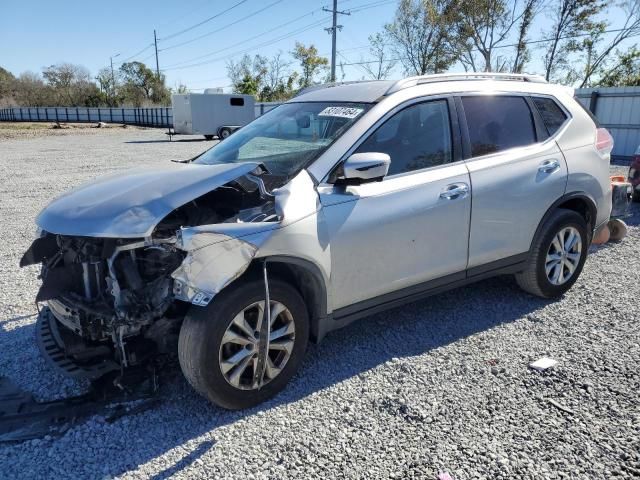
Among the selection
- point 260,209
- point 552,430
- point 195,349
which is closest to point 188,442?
point 195,349

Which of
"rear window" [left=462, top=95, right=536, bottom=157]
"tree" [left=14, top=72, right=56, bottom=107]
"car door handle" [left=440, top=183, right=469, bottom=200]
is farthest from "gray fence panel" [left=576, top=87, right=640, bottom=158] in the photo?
"tree" [left=14, top=72, right=56, bottom=107]

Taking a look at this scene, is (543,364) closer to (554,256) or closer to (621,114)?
(554,256)

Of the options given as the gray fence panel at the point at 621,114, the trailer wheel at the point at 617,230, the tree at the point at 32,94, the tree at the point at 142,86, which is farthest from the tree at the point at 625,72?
the tree at the point at 32,94

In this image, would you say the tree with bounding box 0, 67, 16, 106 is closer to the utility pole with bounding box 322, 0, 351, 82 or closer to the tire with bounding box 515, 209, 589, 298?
the utility pole with bounding box 322, 0, 351, 82

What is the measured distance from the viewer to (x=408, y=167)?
3.55 meters

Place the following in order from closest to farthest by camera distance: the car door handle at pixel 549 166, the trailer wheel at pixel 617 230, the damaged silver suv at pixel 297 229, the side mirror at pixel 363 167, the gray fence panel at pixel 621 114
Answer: the damaged silver suv at pixel 297 229 → the side mirror at pixel 363 167 → the car door handle at pixel 549 166 → the trailer wheel at pixel 617 230 → the gray fence panel at pixel 621 114

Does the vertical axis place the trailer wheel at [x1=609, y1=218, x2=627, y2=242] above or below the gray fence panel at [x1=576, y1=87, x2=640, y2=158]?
below

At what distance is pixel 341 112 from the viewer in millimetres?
3592

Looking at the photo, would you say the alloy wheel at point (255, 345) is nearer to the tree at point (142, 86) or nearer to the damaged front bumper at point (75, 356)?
the damaged front bumper at point (75, 356)

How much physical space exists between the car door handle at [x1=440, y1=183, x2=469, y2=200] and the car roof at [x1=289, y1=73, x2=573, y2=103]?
71 cm

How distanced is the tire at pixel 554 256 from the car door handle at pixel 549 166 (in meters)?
0.39

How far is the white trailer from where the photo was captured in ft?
96.0

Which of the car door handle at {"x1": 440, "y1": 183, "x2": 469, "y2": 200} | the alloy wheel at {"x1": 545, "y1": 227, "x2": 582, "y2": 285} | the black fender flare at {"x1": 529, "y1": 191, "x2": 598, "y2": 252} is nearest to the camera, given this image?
the car door handle at {"x1": 440, "y1": 183, "x2": 469, "y2": 200}

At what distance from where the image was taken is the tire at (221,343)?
275 cm
